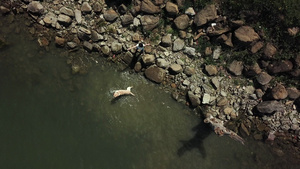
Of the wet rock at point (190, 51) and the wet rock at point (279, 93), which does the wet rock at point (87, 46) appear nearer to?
the wet rock at point (190, 51)

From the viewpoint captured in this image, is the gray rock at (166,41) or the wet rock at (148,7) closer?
the wet rock at (148,7)

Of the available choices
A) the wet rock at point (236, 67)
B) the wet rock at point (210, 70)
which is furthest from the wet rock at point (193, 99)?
the wet rock at point (236, 67)

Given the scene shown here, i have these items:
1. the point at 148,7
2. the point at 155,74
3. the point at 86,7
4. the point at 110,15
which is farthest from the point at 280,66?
the point at 86,7

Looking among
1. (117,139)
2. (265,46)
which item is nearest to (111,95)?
(117,139)

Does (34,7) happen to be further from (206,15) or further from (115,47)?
(206,15)

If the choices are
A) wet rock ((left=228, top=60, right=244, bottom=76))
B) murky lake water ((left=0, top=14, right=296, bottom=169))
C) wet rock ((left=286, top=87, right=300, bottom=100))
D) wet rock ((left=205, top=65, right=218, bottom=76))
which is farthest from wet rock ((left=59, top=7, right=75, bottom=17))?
wet rock ((left=286, top=87, right=300, bottom=100))
